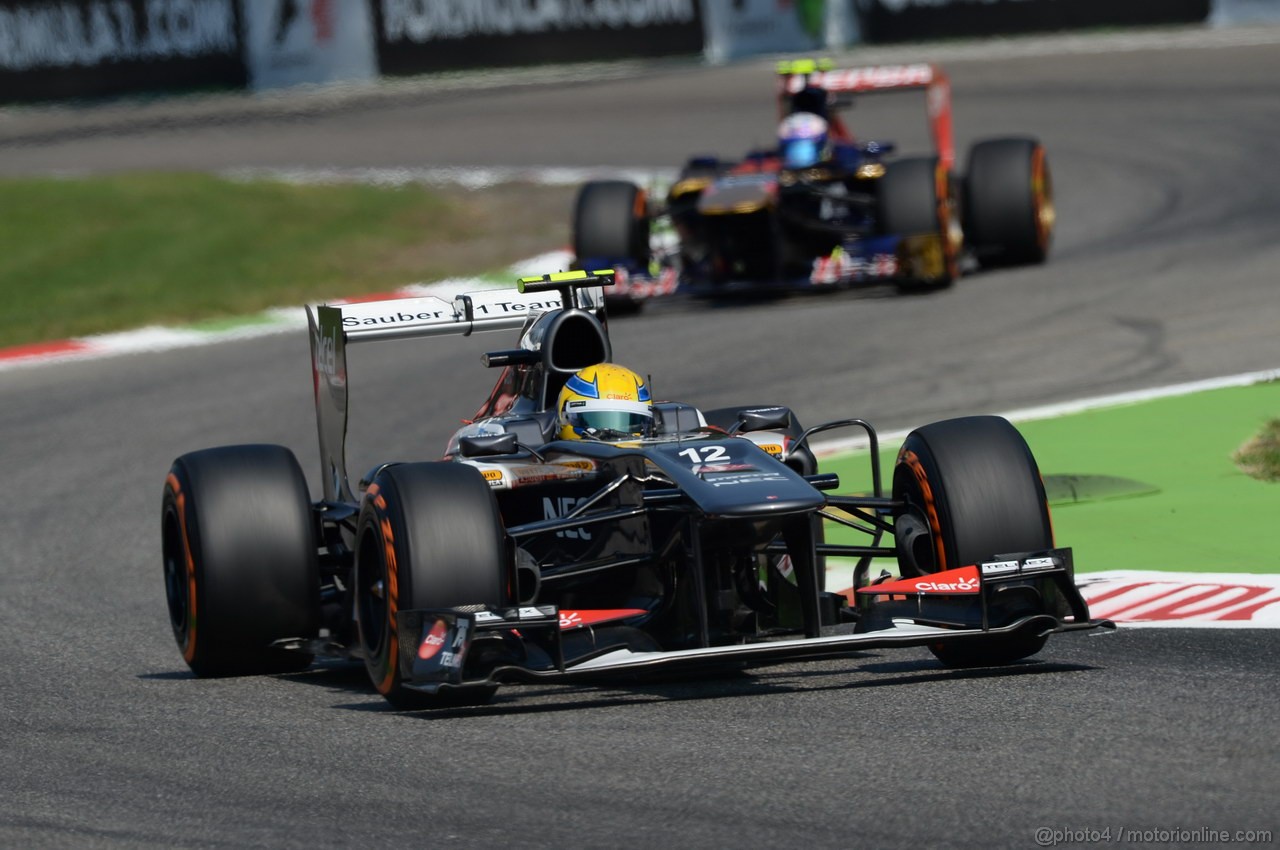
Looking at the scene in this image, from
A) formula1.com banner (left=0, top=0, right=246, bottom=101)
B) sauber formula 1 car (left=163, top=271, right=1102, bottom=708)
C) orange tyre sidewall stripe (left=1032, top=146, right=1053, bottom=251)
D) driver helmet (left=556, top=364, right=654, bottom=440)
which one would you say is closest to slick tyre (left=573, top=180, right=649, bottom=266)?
orange tyre sidewall stripe (left=1032, top=146, right=1053, bottom=251)

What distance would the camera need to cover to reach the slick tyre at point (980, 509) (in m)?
7.45

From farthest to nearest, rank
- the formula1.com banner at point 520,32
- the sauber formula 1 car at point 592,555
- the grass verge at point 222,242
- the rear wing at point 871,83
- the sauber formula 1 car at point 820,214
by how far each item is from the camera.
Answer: the formula1.com banner at point 520,32 → the grass verge at point 222,242 → the rear wing at point 871,83 → the sauber formula 1 car at point 820,214 → the sauber formula 1 car at point 592,555

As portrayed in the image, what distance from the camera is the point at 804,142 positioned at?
1902 cm

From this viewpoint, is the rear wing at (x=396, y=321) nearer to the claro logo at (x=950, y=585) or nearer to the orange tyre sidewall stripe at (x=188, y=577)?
the orange tyre sidewall stripe at (x=188, y=577)

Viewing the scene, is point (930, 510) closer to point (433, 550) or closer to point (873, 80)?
point (433, 550)

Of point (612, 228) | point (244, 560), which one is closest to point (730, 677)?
point (244, 560)

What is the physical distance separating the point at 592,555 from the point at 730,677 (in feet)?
2.29

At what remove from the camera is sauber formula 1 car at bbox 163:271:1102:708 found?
23.4ft

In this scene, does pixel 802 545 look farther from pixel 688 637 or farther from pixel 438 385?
pixel 438 385

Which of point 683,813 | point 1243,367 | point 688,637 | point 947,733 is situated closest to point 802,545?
point 688,637

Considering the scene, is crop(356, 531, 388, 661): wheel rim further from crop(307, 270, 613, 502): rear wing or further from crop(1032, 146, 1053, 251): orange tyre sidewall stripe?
crop(1032, 146, 1053, 251): orange tyre sidewall stripe

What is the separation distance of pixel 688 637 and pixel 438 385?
29.2ft

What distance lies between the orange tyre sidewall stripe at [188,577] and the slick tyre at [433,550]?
46.8 inches

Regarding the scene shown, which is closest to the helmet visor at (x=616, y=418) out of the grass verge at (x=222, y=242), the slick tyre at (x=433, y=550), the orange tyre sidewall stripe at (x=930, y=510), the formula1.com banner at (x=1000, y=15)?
the slick tyre at (x=433, y=550)
